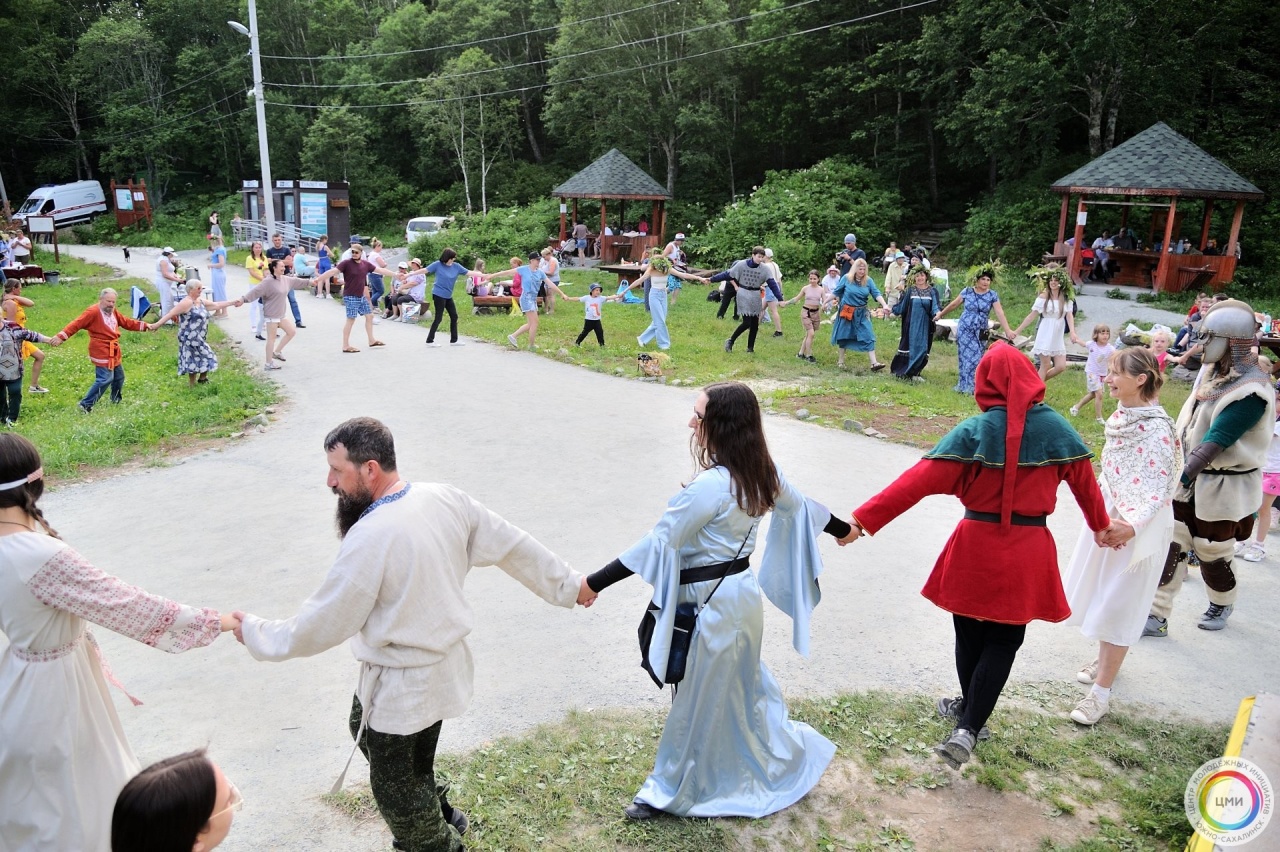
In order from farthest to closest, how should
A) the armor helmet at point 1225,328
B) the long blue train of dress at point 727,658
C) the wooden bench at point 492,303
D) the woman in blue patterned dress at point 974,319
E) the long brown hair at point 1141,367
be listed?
the wooden bench at point 492,303, the woman in blue patterned dress at point 974,319, the armor helmet at point 1225,328, the long brown hair at point 1141,367, the long blue train of dress at point 727,658

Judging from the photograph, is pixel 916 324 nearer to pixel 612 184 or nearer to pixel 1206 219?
pixel 1206 219

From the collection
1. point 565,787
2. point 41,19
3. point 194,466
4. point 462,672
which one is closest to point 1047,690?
point 565,787

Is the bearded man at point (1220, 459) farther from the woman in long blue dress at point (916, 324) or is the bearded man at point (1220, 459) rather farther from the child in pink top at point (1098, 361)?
the woman in long blue dress at point (916, 324)

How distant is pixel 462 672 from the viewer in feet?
10.5

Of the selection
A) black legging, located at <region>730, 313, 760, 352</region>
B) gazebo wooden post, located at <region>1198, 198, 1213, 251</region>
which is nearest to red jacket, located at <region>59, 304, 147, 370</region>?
black legging, located at <region>730, 313, 760, 352</region>

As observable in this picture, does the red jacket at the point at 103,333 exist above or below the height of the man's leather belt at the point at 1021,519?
below

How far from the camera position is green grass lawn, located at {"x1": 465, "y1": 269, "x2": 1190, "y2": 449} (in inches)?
440

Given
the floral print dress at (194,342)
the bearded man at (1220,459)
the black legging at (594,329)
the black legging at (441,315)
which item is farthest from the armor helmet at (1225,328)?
the black legging at (441,315)

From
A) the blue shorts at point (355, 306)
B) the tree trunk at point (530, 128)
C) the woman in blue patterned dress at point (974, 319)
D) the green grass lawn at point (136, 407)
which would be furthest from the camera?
the tree trunk at point (530, 128)

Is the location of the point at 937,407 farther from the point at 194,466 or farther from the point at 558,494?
the point at 194,466

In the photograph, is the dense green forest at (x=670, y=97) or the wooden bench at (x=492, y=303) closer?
the wooden bench at (x=492, y=303)

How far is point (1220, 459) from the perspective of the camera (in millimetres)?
5406

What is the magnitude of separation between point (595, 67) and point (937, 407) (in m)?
31.2

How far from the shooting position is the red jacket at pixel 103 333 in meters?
10.8
